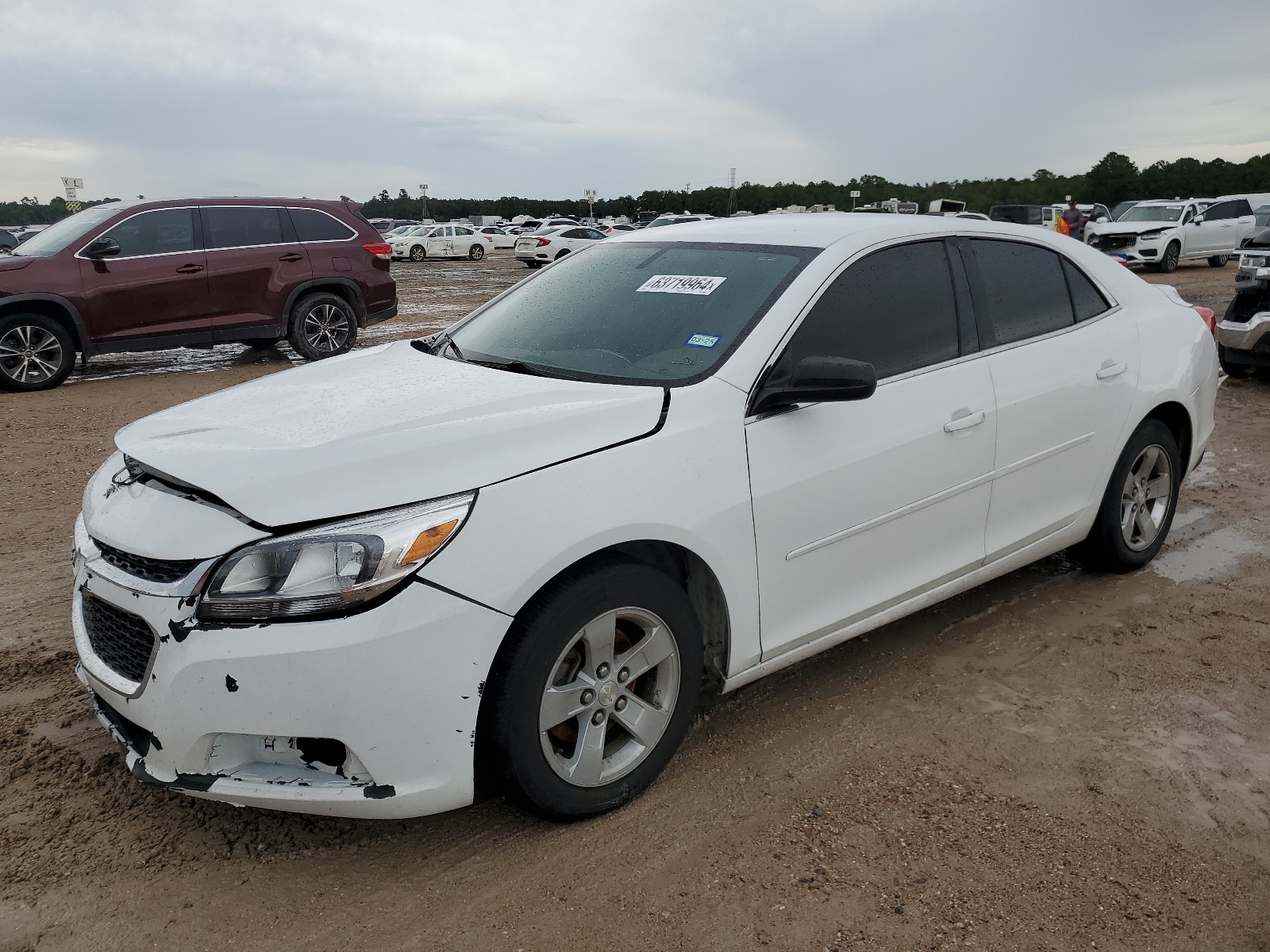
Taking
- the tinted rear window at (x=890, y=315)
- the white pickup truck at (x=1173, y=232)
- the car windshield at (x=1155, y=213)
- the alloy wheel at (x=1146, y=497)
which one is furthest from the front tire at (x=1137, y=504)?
the car windshield at (x=1155, y=213)

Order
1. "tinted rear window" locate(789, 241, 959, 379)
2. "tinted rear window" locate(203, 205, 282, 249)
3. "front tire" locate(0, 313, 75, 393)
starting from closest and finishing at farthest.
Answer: "tinted rear window" locate(789, 241, 959, 379), "front tire" locate(0, 313, 75, 393), "tinted rear window" locate(203, 205, 282, 249)

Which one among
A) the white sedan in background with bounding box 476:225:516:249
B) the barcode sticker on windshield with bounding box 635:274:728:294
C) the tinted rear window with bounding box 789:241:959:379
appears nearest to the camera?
the tinted rear window with bounding box 789:241:959:379

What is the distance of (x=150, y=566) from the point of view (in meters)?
2.45

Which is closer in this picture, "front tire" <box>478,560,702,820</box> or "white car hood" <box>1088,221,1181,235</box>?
"front tire" <box>478,560,702,820</box>

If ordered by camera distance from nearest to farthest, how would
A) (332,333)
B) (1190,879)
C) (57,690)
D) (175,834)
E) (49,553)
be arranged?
(1190,879) < (175,834) < (57,690) < (49,553) < (332,333)

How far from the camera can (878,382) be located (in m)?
3.27

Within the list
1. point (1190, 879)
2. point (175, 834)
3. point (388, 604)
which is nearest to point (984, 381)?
point (1190, 879)

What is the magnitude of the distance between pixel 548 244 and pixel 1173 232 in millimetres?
16297

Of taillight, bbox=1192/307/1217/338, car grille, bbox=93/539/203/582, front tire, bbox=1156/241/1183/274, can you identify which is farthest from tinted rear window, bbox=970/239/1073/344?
front tire, bbox=1156/241/1183/274

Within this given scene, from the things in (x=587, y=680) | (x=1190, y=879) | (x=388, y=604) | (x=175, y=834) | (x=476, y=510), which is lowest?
(x=1190, y=879)

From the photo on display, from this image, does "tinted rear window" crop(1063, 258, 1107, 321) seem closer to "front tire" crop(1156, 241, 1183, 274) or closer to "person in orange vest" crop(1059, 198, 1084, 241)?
"front tire" crop(1156, 241, 1183, 274)

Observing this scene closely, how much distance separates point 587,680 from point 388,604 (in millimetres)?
630

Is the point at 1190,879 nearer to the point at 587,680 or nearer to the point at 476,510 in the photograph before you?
the point at 587,680

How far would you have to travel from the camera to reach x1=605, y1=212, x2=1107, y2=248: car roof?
11.5 ft
